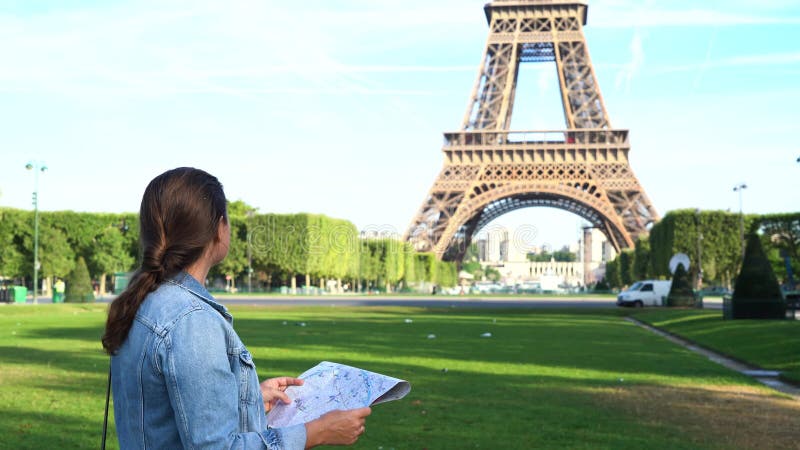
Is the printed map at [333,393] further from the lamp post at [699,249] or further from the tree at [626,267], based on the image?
the tree at [626,267]

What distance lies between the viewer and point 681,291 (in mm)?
35219

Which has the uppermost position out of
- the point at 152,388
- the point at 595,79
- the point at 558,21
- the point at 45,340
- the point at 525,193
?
the point at 558,21

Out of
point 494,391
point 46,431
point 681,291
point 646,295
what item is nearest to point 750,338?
point 494,391

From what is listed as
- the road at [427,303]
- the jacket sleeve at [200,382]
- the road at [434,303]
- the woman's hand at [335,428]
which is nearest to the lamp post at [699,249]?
the road at [434,303]

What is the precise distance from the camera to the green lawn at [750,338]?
14328 millimetres

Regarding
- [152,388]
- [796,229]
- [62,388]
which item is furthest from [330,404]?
[796,229]

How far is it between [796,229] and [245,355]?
2443 inches

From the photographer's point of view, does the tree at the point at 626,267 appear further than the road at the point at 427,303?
Yes

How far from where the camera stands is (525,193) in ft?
226

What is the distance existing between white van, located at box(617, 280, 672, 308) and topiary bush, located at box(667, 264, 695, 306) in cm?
398

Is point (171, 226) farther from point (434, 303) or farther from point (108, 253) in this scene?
point (108, 253)

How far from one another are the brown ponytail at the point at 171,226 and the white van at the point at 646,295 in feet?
127

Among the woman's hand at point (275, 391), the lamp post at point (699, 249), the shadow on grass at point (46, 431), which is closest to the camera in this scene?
the woman's hand at point (275, 391)

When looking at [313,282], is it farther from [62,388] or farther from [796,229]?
[62,388]
